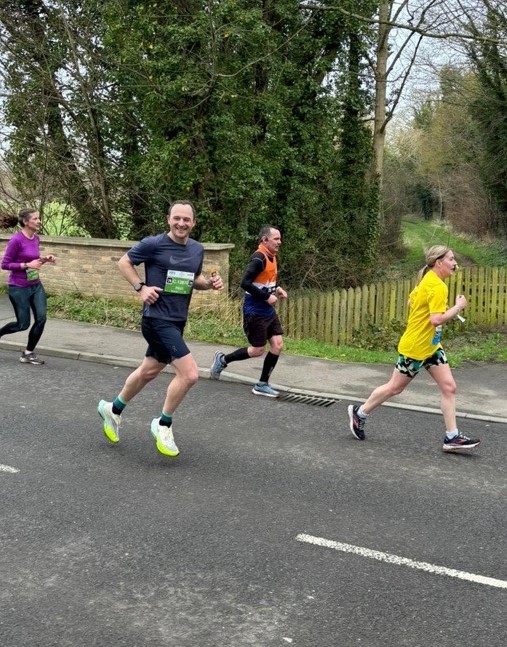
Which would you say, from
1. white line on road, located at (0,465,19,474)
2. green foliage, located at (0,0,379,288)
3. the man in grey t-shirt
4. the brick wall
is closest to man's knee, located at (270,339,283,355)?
the man in grey t-shirt

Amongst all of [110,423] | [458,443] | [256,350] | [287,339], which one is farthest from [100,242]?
[458,443]

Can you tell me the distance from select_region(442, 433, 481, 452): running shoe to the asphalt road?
0.10 metres

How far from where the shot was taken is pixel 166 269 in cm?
591

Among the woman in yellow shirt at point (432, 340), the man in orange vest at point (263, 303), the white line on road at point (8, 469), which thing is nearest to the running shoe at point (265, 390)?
the man in orange vest at point (263, 303)

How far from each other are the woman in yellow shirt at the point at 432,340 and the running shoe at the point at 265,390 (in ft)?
6.33

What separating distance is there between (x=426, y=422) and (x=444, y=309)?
5.79 ft

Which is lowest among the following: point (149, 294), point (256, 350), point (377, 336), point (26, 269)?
point (377, 336)

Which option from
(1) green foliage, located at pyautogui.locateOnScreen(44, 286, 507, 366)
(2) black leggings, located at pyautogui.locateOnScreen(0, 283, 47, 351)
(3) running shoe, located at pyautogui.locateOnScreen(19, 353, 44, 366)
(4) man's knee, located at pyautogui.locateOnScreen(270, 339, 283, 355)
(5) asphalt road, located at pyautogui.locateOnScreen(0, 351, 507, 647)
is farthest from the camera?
(1) green foliage, located at pyautogui.locateOnScreen(44, 286, 507, 366)

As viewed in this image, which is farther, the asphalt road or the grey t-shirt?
the grey t-shirt

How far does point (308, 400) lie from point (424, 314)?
92.0 inches

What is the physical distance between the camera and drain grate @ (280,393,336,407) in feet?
26.7

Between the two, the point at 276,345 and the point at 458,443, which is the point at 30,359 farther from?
the point at 458,443

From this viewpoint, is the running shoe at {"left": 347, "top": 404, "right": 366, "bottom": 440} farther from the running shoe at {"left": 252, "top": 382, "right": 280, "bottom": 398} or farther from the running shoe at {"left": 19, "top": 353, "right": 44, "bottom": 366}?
the running shoe at {"left": 19, "top": 353, "right": 44, "bottom": 366}

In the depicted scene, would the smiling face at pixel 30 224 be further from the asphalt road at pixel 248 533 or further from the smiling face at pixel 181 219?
the smiling face at pixel 181 219
